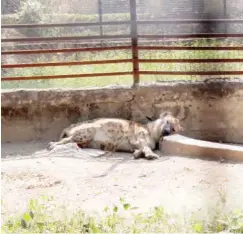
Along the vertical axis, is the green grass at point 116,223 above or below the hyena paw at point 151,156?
above

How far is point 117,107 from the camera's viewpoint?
708cm

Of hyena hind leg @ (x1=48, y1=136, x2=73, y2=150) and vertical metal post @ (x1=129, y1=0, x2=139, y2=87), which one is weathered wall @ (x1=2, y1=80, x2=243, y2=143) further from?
hyena hind leg @ (x1=48, y1=136, x2=73, y2=150)

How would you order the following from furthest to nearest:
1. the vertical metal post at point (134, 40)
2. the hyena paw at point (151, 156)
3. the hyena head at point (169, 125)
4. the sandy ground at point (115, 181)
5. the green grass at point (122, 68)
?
the green grass at point (122, 68)
the vertical metal post at point (134, 40)
the hyena head at point (169, 125)
the hyena paw at point (151, 156)
the sandy ground at point (115, 181)

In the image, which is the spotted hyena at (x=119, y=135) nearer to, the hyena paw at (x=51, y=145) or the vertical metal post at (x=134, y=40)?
the hyena paw at (x=51, y=145)

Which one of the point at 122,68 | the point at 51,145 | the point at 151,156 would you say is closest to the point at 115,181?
the point at 151,156

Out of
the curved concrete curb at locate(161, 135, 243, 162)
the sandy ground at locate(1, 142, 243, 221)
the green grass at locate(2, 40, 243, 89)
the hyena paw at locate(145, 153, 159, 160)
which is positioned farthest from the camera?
the green grass at locate(2, 40, 243, 89)

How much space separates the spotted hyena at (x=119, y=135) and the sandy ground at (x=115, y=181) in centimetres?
15

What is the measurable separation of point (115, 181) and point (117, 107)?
1.97 metres

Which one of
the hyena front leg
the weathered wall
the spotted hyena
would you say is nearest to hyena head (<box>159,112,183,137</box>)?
the spotted hyena

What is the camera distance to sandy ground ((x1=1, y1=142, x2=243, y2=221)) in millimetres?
4480

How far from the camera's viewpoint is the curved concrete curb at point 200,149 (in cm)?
579

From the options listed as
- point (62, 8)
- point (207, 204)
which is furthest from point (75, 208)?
point (62, 8)

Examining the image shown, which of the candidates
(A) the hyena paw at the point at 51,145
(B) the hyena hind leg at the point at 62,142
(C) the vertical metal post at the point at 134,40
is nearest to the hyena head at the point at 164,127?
(C) the vertical metal post at the point at 134,40

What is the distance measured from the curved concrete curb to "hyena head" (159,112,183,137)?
0.39ft
